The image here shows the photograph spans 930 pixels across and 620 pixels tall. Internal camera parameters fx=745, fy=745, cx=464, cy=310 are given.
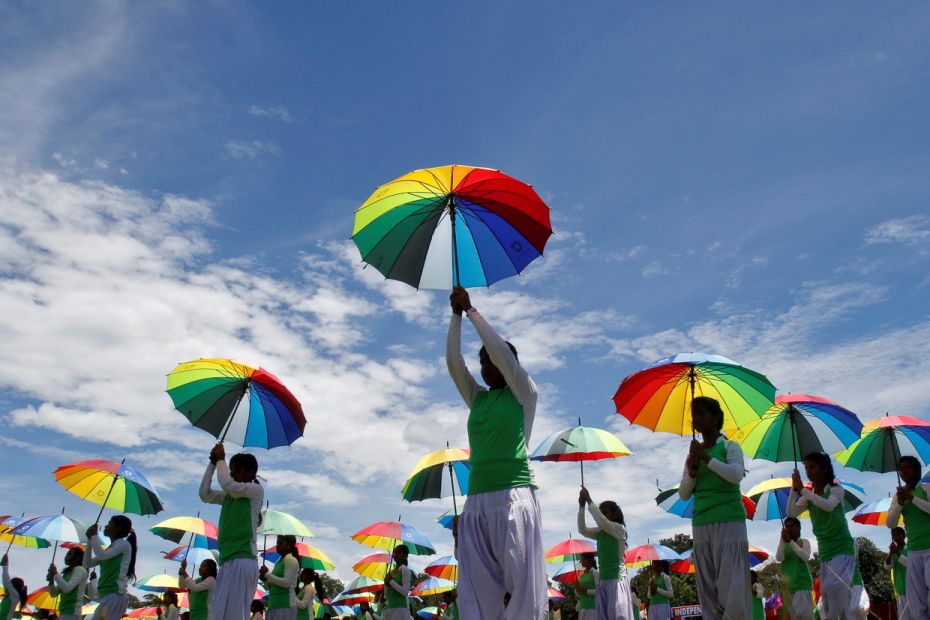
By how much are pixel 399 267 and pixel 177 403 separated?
3.98 metres

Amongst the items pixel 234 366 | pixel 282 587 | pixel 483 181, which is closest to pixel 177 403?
pixel 234 366

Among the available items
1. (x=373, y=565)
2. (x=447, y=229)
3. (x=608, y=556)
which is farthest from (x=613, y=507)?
(x=373, y=565)

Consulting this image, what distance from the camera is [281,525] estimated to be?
1459cm

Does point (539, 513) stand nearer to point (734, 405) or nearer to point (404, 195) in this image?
point (404, 195)

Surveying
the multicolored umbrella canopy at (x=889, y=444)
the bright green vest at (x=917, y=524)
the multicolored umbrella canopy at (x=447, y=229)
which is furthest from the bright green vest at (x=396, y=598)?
the multicolored umbrella canopy at (x=447, y=229)

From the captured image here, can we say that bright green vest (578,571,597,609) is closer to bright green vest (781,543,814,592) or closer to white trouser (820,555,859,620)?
bright green vest (781,543,814,592)

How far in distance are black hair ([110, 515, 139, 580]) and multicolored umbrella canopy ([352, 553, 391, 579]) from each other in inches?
381

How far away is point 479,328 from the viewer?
524cm

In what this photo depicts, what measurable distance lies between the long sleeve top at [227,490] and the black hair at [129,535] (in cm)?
305

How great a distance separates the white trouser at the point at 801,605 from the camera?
1004 cm

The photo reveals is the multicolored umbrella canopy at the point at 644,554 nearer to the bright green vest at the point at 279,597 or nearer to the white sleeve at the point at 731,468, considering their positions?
the bright green vest at the point at 279,597

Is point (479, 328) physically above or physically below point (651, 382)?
below

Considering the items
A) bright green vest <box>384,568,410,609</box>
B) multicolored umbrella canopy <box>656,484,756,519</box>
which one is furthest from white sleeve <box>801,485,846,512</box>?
bright green vest <box>384,568,410,609</box>

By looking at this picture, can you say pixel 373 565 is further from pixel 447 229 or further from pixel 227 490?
pixel 447 229
